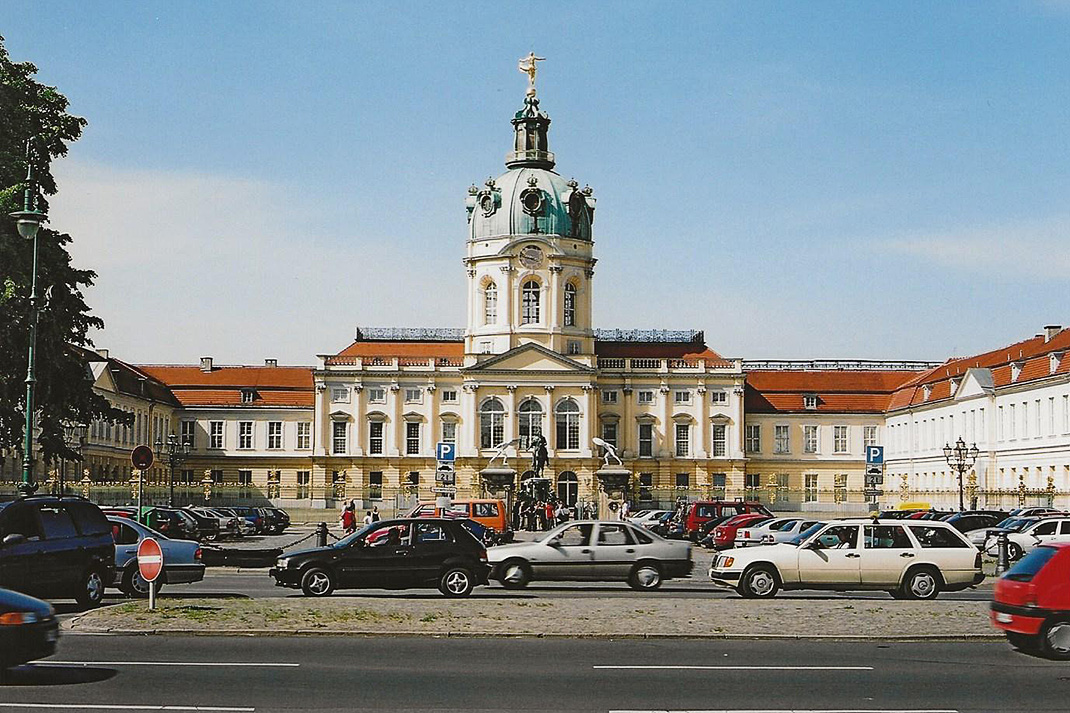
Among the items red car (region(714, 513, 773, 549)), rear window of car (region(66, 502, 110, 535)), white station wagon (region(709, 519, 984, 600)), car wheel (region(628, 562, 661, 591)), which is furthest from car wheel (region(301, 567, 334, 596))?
red car (region(714, 513, 773, 549))

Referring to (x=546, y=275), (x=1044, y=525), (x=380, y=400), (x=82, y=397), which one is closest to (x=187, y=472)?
(x=380, y=400)

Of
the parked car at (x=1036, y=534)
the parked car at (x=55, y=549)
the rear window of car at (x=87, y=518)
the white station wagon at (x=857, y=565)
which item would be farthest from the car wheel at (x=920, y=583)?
the rear window of car at (x=87, y=518)

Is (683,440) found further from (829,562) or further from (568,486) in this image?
(829,562)

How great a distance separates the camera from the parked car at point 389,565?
27.7 metres

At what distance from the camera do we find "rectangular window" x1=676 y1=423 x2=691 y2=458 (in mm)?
112125

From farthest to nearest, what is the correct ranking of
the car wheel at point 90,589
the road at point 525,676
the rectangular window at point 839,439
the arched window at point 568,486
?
the rectangular window at point 839,439, the arched window at point 568,486, the car wheel at point 90,589, the road at point 525,676

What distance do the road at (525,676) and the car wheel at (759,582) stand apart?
718 centimetres

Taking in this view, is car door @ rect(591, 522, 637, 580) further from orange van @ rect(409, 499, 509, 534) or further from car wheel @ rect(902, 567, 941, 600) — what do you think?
orange van @ rect(409, 499, 509, 534)

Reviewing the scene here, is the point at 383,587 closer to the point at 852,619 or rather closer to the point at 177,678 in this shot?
the point at 852,619

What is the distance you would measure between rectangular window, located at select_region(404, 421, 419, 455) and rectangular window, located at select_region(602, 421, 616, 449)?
14.0m

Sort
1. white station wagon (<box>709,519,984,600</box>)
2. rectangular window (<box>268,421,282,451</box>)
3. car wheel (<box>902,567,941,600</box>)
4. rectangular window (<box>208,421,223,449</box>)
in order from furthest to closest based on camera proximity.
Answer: rectangular window (<box>208,421,223,449</box>), rectangular window (<box>268,421,282,451</box>), car wheel (<box>902,567,941,600</box>), white station wagon (<box>709,519,984,600</box>)

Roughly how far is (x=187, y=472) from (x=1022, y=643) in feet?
338

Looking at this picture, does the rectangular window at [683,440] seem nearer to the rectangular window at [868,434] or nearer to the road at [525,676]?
the rectangular window at [868,434]

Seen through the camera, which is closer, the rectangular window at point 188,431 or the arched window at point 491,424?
the arched window at point 491,424
